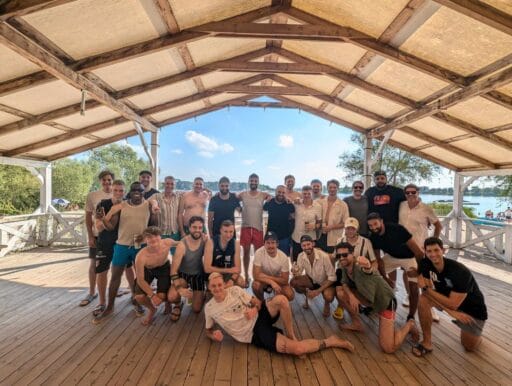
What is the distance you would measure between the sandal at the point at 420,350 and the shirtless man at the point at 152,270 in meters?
2.79

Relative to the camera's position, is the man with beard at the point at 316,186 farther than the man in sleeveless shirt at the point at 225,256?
Yes

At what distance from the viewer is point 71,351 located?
109 inches

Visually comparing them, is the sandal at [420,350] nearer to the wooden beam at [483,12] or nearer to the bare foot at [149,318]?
the bare foot at [149,318]

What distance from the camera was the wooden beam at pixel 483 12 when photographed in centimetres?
272

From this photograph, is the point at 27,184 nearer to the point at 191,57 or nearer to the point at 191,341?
the point at 191,57

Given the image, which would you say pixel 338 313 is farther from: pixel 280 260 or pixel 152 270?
pixel 152 270

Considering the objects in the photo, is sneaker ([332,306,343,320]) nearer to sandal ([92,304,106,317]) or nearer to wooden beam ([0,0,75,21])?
sandal ([92,304,106,317])

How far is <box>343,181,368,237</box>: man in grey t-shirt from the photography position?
425 cm

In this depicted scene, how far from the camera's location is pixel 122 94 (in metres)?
5.30

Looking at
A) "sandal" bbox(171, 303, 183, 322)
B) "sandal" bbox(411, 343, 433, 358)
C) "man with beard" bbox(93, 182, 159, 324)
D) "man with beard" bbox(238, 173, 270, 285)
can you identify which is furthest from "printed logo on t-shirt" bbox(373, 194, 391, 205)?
"man with beard" bbox(93, 182, 159, 324)

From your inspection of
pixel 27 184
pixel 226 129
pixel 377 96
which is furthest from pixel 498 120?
pixel 226 129

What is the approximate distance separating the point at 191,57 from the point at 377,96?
3.80 metres

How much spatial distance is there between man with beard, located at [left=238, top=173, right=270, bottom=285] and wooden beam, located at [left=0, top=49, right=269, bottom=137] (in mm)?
2564

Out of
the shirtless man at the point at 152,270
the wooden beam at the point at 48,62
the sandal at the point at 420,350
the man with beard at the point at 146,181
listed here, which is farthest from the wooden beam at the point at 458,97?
the wooden beam at the point at 48,62
